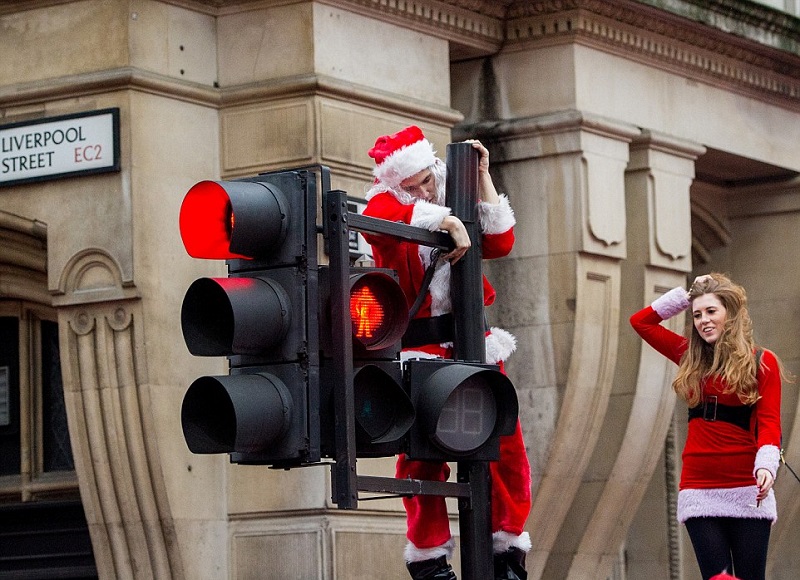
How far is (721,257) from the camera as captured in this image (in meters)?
15.9

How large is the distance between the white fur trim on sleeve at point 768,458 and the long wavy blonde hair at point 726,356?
0.23m

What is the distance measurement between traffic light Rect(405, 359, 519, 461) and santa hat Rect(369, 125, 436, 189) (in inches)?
47.8

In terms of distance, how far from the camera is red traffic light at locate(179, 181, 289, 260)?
644 cm

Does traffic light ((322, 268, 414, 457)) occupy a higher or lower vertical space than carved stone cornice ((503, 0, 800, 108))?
lower

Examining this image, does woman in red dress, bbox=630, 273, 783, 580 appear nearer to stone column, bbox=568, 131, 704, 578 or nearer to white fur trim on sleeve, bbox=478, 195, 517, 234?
white fur trim on sleeve, bbox=478, 195, 517, 234

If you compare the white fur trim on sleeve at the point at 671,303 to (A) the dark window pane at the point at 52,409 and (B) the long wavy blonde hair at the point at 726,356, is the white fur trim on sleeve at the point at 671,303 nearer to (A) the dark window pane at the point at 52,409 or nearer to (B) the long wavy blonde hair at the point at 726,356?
(B) the long wavy blonde hair at the point at 726,356

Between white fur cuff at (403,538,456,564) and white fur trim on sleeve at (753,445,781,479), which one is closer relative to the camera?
white fur cuff at (403,538,456,564)

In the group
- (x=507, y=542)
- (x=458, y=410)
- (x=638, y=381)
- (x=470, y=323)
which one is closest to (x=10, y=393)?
(x=638, y=381)

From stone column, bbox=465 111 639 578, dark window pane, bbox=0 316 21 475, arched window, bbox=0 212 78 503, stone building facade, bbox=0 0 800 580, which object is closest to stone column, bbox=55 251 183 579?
stone building facade, bbox=0 0 800 580

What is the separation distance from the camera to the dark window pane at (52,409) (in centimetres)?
1216

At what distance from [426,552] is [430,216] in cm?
134

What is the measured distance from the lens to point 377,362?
675cm

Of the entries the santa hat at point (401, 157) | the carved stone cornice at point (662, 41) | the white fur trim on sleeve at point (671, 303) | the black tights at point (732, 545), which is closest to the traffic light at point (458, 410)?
the santa hat at point (401, 157)

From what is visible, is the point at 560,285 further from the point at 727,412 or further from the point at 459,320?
the point at 459,320
